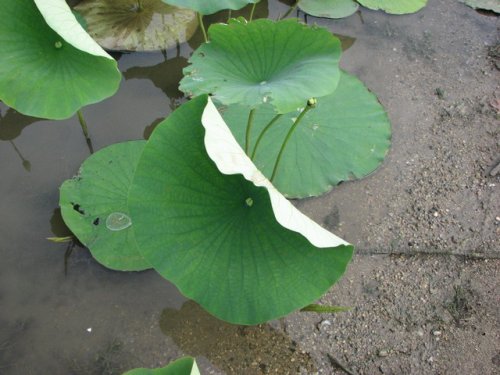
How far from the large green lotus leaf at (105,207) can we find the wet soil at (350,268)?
4.5 inches

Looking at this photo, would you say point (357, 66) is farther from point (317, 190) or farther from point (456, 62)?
point (317, 190)

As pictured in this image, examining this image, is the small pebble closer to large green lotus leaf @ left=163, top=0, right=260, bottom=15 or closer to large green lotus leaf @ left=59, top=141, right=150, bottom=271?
large green lotus leaf @ left=59, top=141, right=150, bottom=271

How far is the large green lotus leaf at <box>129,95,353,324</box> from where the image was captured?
149 cm

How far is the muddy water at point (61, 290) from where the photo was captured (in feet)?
5.93

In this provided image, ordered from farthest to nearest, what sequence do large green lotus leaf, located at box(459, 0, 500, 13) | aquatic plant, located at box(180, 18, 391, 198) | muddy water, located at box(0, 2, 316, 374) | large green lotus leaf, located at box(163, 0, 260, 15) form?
large green lotus leaf, located at box(459, 0, 500, 13), large green lotus leaf, located at box(163, 0, 260, 15), muddy water, located at box(0, 2, 316, 374), aquatic plant, located at box(180, 18, 391, 198)

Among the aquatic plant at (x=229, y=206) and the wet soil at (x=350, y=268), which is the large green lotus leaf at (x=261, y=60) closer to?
the aquatic plant at (x=229, y=206)

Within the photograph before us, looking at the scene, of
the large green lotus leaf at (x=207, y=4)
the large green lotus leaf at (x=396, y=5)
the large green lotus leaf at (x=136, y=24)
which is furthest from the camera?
the large green lotus leaf at (x=396, y=5)

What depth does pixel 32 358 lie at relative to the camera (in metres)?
1.78

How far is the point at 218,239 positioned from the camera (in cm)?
152

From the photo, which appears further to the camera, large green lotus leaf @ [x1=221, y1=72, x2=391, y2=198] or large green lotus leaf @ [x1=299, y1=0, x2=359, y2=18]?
large green lotus leaf @ [x1=299, y1=0, x2=359, y2=18]

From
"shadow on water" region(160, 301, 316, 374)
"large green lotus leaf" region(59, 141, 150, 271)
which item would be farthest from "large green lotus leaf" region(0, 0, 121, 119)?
"shadow on water" region(160, 301, 316, 374)

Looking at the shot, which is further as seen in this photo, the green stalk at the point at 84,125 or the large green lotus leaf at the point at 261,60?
the green stalk at the point at 84,125

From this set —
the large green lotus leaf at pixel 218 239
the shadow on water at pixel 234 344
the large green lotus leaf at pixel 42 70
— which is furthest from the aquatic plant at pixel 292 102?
the shadow on water at pixel 234 344

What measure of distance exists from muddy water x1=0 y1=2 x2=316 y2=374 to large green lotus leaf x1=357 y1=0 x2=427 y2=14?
4.31 ft
